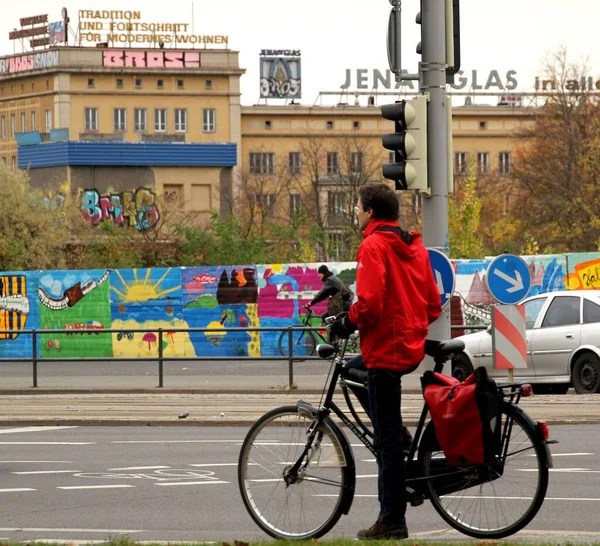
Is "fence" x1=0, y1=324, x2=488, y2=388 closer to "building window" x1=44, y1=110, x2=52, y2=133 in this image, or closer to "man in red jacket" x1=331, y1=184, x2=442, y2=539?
"man in red jacket" x1=331, y1=184, x2=442, y2=539

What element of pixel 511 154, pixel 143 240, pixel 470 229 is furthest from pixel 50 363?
pixel 511 154

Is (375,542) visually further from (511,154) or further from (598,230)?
(511,154)

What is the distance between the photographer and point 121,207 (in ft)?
355

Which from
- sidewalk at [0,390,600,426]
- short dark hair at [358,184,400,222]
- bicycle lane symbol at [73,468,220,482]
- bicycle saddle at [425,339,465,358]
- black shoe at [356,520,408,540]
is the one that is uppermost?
short dark hair at [358,184,400,222]

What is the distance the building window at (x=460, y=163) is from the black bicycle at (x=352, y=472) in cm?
10572

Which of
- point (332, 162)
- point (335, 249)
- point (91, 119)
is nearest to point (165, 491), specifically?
point (335, 249)

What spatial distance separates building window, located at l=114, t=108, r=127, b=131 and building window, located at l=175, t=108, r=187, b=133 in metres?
4.46

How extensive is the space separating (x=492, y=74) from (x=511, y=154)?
7.89 m

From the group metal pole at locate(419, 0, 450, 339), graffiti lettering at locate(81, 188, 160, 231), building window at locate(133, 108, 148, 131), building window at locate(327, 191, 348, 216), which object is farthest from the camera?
building window at locate(133, 108, 148, 131)

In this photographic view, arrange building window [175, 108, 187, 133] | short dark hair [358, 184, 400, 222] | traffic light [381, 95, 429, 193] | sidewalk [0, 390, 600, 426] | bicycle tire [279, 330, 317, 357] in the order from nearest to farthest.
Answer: short dark hair [358, 184, 400, 222] → traffic light [381, 95, 429, 193] → sidewalk [0, 390, 600, 426] → bicycle tire [279, 330, 317, 357] → building window [175, 108, 187, 133]

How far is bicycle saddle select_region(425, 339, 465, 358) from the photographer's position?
25.6ft

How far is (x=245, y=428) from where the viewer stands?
1653 centimetres

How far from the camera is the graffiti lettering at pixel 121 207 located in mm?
102562

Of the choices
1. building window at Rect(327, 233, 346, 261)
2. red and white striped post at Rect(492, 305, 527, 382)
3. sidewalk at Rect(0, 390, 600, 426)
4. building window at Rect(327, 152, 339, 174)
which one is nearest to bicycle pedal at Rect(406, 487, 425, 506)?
sidewalk at Rect(0, 390, 600, 426)
